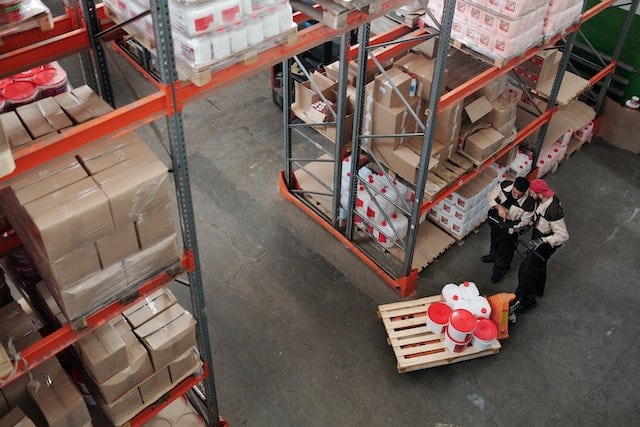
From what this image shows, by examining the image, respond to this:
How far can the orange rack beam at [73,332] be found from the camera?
4219 millimetres

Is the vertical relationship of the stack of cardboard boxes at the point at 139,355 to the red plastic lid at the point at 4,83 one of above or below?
below

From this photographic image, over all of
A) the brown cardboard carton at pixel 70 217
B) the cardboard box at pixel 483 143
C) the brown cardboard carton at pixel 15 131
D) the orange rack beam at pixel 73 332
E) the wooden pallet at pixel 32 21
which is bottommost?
the cardboard box at pixel 483 143

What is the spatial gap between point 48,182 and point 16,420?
1718 mm

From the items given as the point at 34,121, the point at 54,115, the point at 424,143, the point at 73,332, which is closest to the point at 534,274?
the point at 424,143

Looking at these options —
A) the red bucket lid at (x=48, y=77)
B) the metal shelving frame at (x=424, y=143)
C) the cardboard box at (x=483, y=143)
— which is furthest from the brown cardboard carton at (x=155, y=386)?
the cardboard box at (x=483, y=143)

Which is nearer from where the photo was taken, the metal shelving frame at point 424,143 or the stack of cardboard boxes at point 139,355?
the stack of cardboard boxes at point 139,355

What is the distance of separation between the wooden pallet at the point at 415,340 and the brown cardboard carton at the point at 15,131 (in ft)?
15.1

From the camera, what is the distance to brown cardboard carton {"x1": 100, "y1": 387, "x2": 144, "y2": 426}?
508 centimetres

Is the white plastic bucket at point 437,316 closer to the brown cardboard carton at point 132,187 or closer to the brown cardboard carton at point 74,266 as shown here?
the brown cardboard carton at point 132,187

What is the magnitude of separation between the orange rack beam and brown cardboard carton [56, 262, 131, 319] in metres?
0.08

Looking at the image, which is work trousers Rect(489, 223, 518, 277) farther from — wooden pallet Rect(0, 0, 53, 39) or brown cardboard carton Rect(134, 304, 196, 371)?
wooden pallet Rect(0, 0, 53, 39)

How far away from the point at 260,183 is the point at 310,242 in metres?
1.41

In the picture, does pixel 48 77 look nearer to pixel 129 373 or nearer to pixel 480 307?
pixel 129 373

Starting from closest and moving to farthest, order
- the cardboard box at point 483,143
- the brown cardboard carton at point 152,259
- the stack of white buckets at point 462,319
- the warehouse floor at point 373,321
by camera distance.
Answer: the brown cardboard carton at point 152,259, the warehouse floor at point 373,321, the stack of white buckets at point 462,319, the cardboard box at point 483,143
